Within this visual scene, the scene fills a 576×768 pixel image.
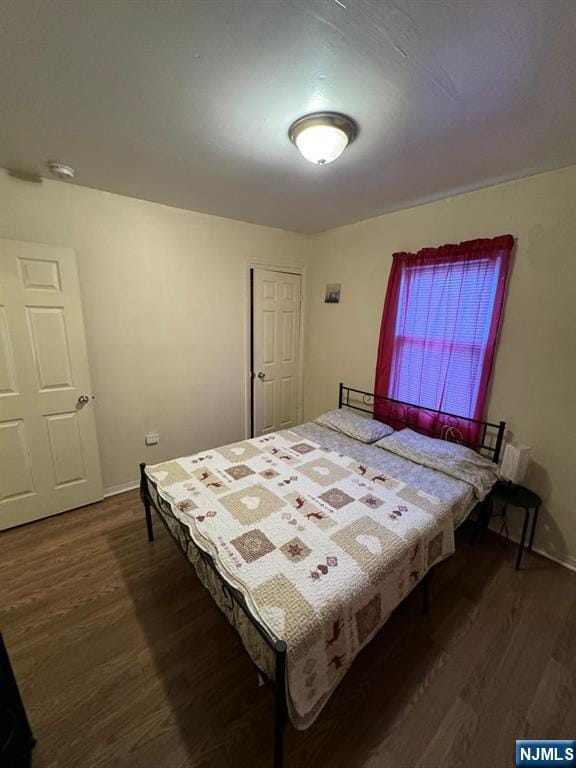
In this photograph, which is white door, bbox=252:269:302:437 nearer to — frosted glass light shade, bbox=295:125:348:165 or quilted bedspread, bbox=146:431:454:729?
quilted bedspread, bbox=146:431:454:729

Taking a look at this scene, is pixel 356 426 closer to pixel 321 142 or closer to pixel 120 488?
pixel 321 142

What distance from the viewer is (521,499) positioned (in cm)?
208

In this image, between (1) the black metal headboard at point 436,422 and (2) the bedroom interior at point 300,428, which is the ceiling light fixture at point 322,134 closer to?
(2) the bedroom interior at point 300,428

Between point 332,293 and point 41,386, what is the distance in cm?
282

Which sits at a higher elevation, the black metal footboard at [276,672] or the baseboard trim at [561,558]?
the black metal footboard at [276,672]

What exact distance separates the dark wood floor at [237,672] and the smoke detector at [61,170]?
2553 millimetres

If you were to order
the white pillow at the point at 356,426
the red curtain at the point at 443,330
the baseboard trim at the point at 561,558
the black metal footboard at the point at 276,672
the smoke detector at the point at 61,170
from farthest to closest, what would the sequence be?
the white pillow at the point at 356,426
the red curtain at the point at 443,330
the baseboard trim at the point at 561,558
the smoke detector at the point at 61,170
the black metal footboard at the point at 276,672

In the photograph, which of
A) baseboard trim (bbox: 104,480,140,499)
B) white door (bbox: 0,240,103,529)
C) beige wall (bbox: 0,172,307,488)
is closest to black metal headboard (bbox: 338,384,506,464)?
beige wall (bbox: 0,172,307,488)

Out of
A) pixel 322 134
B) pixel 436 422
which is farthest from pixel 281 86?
pixel 436 422

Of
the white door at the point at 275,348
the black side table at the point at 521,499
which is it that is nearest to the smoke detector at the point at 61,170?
the white door at the point at 275,348

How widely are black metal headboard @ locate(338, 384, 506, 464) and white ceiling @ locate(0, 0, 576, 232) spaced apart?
172 centimetres

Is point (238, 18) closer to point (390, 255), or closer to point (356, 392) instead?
point (390, 255)

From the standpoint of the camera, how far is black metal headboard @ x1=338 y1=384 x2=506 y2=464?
92.2 inches

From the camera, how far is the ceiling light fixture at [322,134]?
4.80ft
